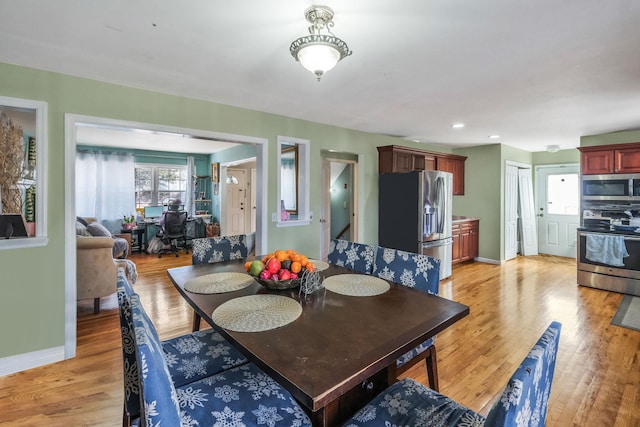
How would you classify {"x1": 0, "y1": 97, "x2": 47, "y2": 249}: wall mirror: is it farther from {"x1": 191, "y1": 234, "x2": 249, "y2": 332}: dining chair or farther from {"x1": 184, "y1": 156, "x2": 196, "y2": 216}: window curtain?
{"x1": 184, "y1": 156, "x2": 196, "y2": 216}: window curtain

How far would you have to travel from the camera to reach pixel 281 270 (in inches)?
68.6

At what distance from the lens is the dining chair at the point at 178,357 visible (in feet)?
4.39

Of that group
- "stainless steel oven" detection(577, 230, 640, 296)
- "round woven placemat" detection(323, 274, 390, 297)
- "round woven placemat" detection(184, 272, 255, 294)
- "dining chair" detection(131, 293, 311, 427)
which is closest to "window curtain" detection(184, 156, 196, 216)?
"round woven placemat" detection(184, 272, 255, 294)

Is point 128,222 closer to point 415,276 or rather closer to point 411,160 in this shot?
point 411,160

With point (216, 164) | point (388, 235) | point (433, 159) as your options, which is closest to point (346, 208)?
point (388, 235)

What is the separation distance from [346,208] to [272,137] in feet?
8.42

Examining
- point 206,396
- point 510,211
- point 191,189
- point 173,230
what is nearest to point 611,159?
point 510,211

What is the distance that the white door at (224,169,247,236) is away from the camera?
24.4 ft

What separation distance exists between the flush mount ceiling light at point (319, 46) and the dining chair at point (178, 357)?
1412 mm

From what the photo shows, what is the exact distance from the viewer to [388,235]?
15.9 feet

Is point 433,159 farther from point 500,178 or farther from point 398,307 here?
point 398,307

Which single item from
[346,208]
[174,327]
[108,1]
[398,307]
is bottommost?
[174,327]

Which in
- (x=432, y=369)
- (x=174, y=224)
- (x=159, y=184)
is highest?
(x=159, y=184)

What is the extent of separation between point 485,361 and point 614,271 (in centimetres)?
320
